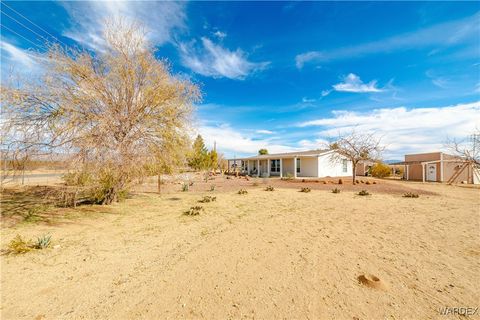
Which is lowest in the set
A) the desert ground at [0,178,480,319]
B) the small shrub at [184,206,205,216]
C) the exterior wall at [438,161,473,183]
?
the desert ground at [0,178,480,319]

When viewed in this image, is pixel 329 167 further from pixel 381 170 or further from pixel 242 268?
pixel 242 268

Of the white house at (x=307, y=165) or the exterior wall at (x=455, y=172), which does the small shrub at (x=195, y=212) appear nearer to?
the white house at (x=307, y=165)

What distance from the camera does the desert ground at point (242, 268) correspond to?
9.43ft

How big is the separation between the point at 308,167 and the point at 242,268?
24.9 metres

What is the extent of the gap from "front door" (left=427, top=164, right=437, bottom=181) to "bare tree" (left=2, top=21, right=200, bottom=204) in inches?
1122

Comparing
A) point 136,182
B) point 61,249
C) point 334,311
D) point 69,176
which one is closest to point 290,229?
point 334,311

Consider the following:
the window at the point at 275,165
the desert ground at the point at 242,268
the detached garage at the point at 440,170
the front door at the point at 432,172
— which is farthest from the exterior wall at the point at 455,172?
the desert ground at the point at 242,268

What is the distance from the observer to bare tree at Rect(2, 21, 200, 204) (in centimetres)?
669

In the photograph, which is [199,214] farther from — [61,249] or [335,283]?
[335,283]

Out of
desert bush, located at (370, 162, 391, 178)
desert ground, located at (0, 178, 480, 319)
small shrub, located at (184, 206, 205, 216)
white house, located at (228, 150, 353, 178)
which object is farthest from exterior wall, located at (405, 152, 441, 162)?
small shrub, located at (184, 206, 205, 216)

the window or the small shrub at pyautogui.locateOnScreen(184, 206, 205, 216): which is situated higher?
the window

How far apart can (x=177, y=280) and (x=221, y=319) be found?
123 cm

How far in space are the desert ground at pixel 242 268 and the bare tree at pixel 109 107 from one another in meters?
2.27

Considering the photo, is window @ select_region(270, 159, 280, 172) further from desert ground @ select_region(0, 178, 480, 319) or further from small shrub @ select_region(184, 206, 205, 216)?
desert ground @ select_region(0, 178, 480, 319)
